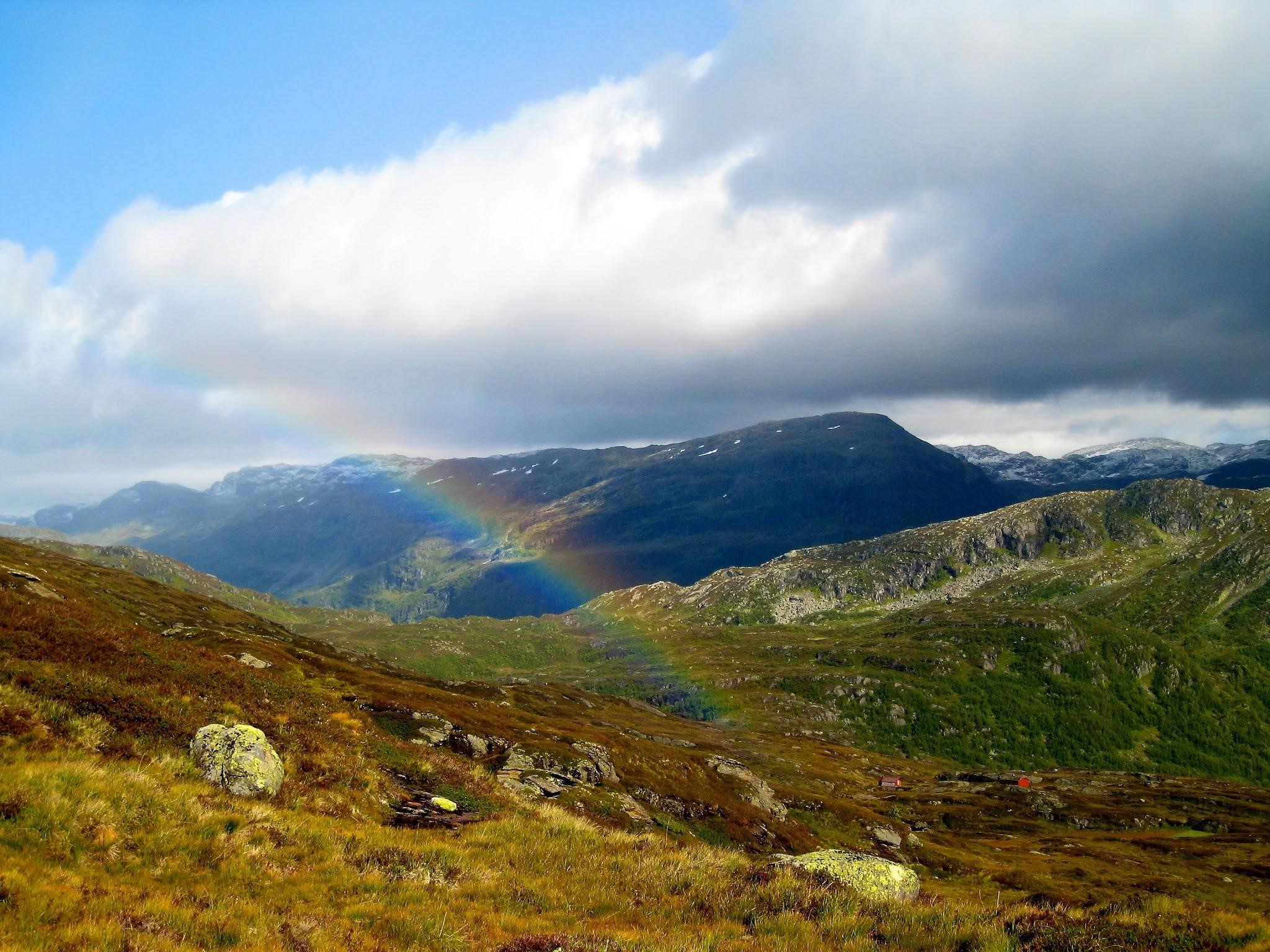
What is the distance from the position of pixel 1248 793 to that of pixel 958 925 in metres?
186

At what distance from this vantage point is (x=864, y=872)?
1758 centimetres

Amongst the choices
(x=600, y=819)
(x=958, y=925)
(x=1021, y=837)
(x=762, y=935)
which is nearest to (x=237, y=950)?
(x=762, y=935)

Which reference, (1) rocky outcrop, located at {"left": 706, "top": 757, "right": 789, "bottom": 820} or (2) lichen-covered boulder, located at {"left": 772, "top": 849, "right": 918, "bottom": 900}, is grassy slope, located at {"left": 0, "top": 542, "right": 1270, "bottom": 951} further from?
(1) rocky outcrop, located at {"left": 706, "top": 757, "right": 789, "bottom": 820}

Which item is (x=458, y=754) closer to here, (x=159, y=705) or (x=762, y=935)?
(x=159, y=705)

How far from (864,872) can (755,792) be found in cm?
4979

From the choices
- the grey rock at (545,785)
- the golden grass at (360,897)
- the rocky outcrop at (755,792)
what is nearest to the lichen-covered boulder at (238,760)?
the golden grass at (360,897)

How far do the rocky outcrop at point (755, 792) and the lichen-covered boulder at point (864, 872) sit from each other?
44.4 metres

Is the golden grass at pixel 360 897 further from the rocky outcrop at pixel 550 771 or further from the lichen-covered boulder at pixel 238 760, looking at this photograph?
the rocky outcrop at pixel 550 771

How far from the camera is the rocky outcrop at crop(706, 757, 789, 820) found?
201 feet

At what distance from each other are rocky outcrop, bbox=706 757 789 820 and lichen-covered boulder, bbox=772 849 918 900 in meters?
44.4

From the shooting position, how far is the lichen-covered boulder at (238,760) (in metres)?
17.9

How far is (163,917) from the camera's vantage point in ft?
35.4

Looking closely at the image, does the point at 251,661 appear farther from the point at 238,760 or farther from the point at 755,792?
the point at 755,792

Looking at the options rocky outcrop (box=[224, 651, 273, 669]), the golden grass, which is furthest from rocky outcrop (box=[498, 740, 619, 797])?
rocky outcrop (box=[224, 651, 273, 669])
